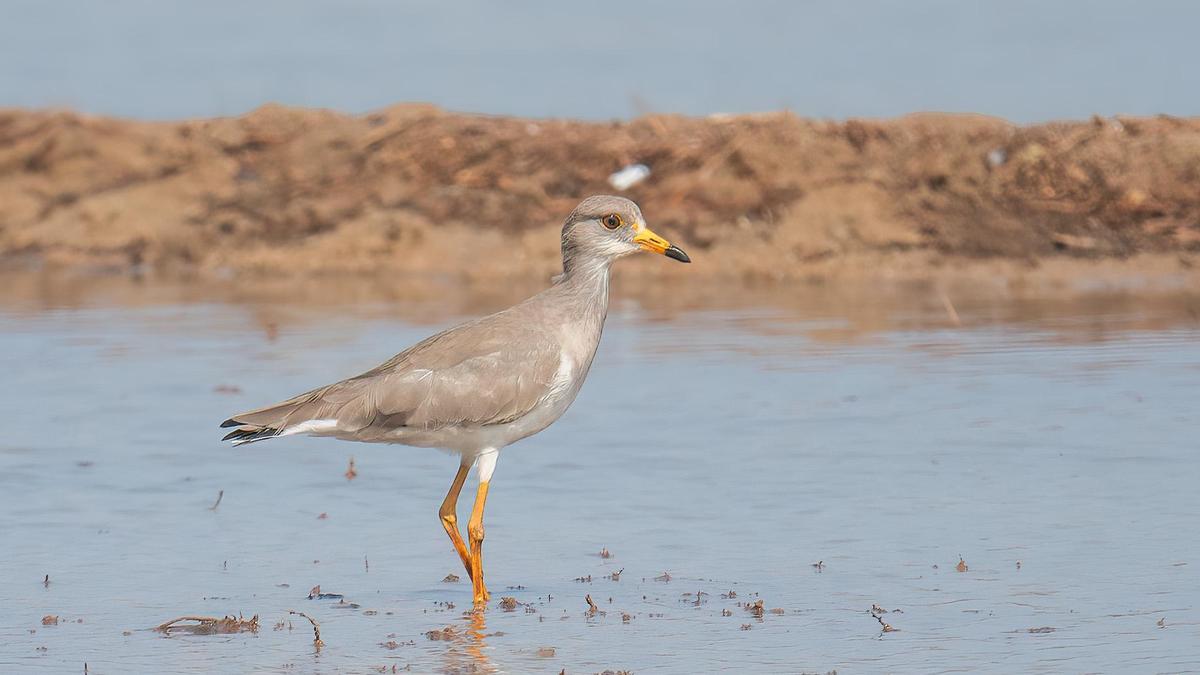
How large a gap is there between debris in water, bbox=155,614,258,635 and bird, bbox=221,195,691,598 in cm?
109

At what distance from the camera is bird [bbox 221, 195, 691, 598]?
29.5 ft

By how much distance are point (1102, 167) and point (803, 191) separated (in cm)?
456

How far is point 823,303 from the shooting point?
22.3 m

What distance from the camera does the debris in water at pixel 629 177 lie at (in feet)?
95.5

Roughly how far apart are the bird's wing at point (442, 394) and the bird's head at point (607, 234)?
28.1 inches

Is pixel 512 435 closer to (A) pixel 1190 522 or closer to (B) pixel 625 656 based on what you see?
(B) pixel 625 656

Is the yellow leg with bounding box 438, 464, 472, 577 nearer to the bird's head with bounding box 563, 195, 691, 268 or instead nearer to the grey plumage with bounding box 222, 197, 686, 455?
the grey plumage with bounding box 222, 197, 686, 455

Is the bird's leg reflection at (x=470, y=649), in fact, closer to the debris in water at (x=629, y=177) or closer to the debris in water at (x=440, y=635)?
the debris in water at (x=440, y=635)

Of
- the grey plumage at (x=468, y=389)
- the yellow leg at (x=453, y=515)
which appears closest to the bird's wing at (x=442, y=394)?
the grey plumage at (x=468, y=389)

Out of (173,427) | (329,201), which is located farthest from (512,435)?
(329,201)

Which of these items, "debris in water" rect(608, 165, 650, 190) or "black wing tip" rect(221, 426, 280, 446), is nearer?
"black wing tip" rect(221, 426, 280, 446)

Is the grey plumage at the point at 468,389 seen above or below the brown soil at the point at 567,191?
below

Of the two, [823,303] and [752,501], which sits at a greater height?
[823,303]

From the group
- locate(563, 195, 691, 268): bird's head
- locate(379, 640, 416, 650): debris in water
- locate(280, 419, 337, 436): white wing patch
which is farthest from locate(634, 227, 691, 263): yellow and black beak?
locate(379, 640, 416, 650): debris in water
